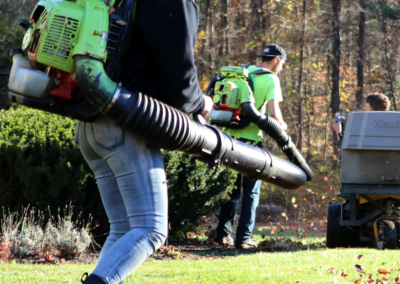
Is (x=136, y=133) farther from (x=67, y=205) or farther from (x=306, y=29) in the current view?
(x=306, y=29)

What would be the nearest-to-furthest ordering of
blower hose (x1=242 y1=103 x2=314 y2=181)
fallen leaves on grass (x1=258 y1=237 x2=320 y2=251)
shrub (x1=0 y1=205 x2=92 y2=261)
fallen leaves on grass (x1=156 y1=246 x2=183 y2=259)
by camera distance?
blower hose (x1=242 y1=103 x2=314 y2=181), shrub (x1=0 y1=205 x2=92 y2=261), fallen leaves on grass (x1=156 y1=246 x2=183 y2=259), fallen leaves on grass (x1=258 y1=237 x2=320 y2=251)

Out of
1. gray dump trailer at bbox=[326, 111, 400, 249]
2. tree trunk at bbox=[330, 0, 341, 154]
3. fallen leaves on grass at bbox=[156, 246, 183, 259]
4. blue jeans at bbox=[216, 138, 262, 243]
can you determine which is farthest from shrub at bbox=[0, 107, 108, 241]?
tree trunk at bbox=[330, 0, 341, 154]

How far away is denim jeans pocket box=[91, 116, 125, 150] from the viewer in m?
2.49

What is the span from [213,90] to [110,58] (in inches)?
166

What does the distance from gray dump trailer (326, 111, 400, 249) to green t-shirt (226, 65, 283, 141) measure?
118 cm

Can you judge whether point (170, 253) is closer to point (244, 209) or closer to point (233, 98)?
point (244, 209)

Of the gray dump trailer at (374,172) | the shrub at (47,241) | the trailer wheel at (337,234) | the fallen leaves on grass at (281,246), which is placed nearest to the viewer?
the shrub at (47,241)

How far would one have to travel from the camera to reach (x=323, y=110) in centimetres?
2214

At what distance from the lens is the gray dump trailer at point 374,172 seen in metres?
6.65

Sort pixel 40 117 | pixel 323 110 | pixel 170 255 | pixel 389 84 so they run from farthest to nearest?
pixel 323 110
pixel 389 84
pixel 40 117
pixel 170 255

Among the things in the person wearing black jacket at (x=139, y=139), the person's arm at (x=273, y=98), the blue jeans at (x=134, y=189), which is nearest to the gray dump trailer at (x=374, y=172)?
the person's arm at (x=273, y=98)

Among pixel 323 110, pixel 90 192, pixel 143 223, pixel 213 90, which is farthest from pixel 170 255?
pixel 323 110

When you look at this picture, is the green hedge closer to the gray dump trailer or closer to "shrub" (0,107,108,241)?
"shrub" (0,107,108,241)

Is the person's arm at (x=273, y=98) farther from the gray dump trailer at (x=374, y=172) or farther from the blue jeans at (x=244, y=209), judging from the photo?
the gray dump trailer at (x=374, y=172)
